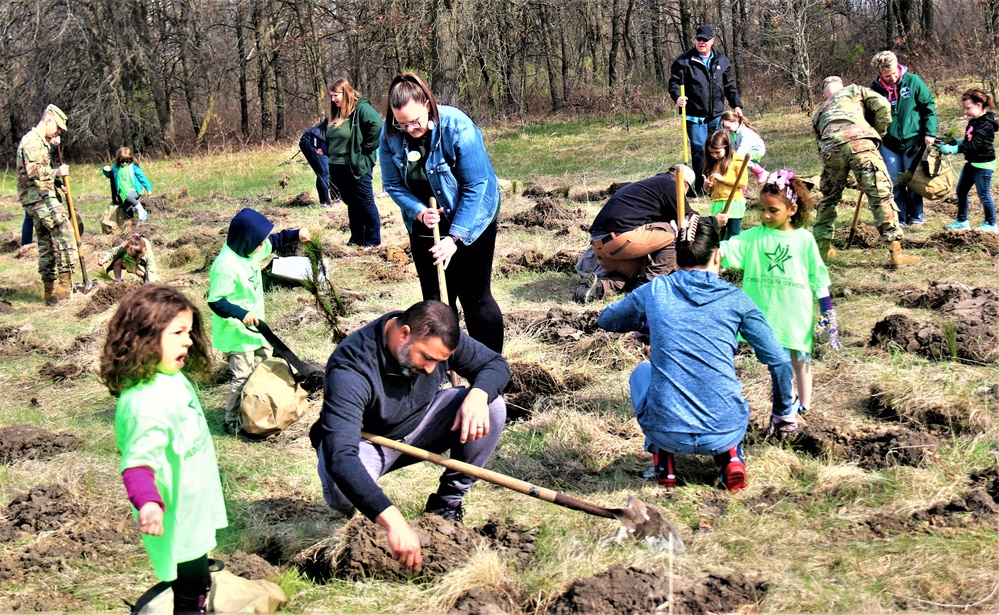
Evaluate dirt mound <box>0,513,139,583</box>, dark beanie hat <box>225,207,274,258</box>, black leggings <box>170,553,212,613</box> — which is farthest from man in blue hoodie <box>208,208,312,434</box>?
black leggings <box>170,553,212,613</box>

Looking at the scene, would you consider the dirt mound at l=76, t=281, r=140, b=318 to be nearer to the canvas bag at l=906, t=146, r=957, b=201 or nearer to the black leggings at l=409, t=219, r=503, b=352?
the black leggings at l=409, t=219, r=503, b=352

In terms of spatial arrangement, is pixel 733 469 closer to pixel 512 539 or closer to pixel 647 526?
pixel 647 526

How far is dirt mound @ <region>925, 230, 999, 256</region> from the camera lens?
322 inches

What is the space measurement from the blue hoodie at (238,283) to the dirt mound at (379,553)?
1931 millimetres

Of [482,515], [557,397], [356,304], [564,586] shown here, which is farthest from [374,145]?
[564,586]

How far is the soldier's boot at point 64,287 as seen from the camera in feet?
32.4

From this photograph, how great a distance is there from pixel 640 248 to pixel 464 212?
2.59m

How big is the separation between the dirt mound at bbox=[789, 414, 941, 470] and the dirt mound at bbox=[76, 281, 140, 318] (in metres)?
6.67

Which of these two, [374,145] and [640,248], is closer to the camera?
[640,248]

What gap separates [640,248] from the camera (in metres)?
7.42

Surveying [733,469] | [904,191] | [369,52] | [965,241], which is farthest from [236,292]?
[369,52]

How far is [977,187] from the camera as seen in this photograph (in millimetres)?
8727

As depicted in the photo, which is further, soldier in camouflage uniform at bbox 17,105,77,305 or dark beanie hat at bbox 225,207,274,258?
soldier in camouflage uniform at bbox 17,105,77,305

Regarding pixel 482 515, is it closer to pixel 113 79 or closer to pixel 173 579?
pixel 173 579
